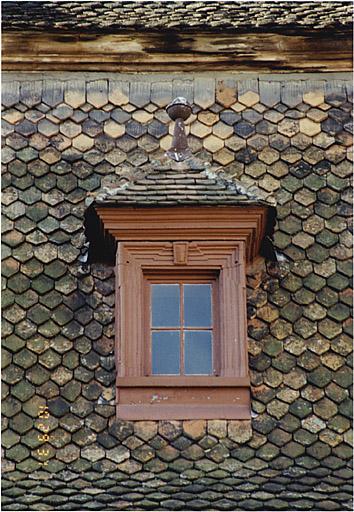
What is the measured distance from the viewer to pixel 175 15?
1075cm

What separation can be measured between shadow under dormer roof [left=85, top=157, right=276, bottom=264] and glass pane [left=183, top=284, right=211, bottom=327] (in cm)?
50

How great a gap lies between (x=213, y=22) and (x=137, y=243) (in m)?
2.05

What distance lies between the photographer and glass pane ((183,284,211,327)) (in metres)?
9.20

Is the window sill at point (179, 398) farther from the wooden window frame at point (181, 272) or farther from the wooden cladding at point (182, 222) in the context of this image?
the wooden cladding at point (182, 222)

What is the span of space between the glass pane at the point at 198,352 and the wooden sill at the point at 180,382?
0.41 feet

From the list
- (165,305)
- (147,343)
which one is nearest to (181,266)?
(165,305)

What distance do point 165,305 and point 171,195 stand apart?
65 cm

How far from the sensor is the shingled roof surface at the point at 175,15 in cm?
1057

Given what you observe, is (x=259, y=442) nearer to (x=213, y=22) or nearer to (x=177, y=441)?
(x=177, y=441)

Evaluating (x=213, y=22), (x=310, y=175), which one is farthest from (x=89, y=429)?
(x=213, y=22)

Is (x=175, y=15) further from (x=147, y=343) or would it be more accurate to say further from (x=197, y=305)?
(x=147, y=343)

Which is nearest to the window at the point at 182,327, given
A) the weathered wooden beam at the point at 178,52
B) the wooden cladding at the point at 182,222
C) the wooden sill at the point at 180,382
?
the wooden sill at the point at 180,382

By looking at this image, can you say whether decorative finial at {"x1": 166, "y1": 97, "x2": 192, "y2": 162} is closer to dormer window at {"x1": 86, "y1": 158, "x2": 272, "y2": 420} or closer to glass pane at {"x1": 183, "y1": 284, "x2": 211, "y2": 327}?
dormer window at {"x1": 86, "y1": 158, "x2": 272, "y2": 420}

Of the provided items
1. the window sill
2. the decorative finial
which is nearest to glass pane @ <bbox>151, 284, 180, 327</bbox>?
the window sill
